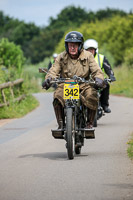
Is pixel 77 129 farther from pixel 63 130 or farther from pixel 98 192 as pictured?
pixel 98 192

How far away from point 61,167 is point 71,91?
4.06 ft

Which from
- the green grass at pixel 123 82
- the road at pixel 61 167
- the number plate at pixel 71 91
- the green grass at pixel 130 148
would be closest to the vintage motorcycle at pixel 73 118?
the number plate at pixel 71 91

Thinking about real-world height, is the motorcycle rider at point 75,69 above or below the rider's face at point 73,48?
below

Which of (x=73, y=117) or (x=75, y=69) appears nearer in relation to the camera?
(x=73, y=117)

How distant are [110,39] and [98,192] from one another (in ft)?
213

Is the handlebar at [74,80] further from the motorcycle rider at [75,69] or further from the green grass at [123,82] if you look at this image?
the green grass at [123,82]

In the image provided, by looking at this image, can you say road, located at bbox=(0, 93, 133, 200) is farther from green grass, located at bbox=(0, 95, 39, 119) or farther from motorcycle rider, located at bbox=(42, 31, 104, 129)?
green grass, located at bbox=(0, 95, 39, 119)

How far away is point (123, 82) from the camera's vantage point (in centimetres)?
3641

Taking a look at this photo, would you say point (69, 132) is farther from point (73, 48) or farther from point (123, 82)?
point (123, 82)

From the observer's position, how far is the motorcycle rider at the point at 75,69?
31.4 feet

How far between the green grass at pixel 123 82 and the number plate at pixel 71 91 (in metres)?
21.7

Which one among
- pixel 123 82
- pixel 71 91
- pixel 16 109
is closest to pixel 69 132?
pixel 71 91

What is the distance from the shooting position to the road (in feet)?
22.1

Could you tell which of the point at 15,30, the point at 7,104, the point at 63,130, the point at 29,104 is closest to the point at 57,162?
the point at 63,130
